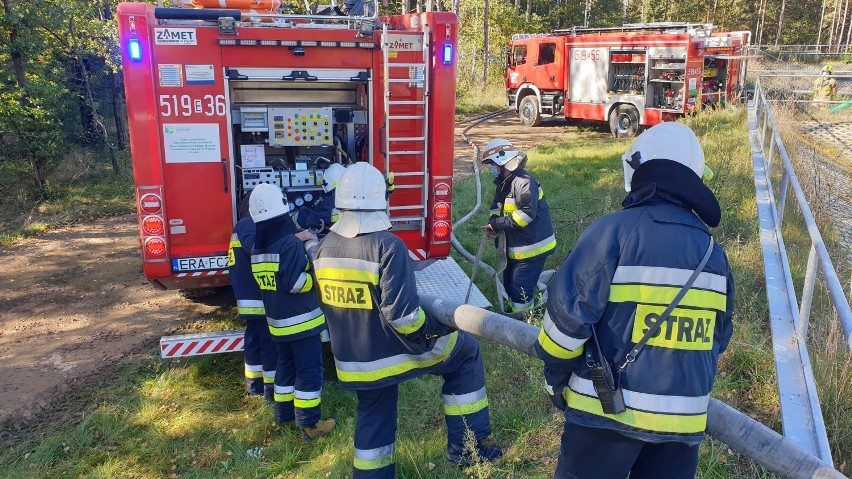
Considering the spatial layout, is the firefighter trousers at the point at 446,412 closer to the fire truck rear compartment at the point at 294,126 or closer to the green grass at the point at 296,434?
the green grass at the point at 296,434

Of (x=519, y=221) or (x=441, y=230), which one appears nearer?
(x=519, y=221)

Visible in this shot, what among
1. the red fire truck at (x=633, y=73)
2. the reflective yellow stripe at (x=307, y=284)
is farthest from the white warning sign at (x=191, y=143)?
the red fire truck at (x=633, y=73)

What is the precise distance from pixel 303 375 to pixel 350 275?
1387mm

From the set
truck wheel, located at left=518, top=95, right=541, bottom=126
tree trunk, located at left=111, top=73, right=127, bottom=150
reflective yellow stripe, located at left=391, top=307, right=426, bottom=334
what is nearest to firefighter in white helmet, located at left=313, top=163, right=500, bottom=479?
reflective yellow stripe, located at left=391, top=307, right=426, bottom=334

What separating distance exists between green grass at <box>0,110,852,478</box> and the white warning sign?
1.71 m

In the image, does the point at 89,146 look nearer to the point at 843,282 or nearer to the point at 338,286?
the point at 338,286

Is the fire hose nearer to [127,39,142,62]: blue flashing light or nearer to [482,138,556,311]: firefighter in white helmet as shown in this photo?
[482,138,556,311]: firefighter in white helmet

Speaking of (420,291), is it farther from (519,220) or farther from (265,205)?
(265,205)

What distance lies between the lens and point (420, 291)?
524 cm

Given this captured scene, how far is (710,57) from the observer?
1634cm

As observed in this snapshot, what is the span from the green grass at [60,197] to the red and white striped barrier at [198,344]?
19.8 ft

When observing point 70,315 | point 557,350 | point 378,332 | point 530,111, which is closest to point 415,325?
point 378,332

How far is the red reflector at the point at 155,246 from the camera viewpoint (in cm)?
492

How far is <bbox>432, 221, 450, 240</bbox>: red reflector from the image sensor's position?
5.68 metres
